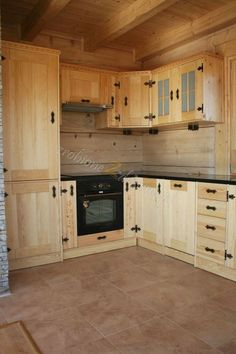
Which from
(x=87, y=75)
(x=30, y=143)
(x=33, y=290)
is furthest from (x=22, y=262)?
(x=87, y=75)

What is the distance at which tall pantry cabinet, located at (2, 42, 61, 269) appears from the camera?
308cm

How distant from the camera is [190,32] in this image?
12.2ft

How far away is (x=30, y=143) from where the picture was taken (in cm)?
319

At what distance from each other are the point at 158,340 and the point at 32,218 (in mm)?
1800

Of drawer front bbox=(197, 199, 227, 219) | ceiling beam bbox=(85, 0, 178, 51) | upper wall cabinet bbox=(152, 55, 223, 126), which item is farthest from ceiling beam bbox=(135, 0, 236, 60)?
drawer front bbox=(197, 199, 227, 219)

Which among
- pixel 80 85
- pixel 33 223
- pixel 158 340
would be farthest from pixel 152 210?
pixel 158 340

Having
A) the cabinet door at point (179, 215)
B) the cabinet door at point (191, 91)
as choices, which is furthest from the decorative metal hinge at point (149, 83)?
the cabinet door at point (179, 215)

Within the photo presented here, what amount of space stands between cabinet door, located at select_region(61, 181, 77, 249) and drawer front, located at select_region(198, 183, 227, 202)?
136 cm

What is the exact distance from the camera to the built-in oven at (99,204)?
3582 millimetres

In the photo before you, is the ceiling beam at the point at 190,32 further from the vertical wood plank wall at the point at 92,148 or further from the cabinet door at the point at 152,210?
the cabinet door at the point at 152,210

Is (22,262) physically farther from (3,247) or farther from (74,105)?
(74,105)

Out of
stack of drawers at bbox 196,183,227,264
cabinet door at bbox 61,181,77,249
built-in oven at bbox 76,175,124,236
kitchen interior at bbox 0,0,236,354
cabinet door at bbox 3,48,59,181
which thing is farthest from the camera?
built-in oven at bbox 76,175,124,236

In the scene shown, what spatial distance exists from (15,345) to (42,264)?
1442 mm

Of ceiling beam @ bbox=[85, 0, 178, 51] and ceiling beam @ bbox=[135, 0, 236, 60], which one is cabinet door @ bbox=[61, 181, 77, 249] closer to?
ceiling beam @ bbox=[85, 0, 178, 51]
